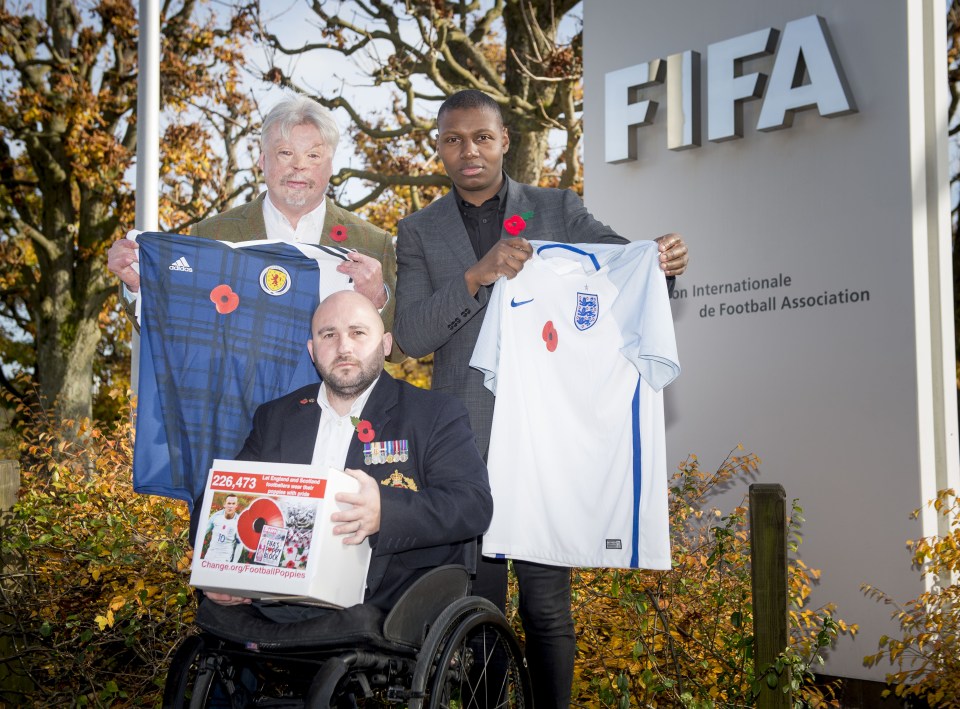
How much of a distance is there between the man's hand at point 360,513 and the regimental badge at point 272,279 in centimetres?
106

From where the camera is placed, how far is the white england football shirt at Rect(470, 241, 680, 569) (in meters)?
3.33

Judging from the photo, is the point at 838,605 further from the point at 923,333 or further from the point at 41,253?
the point at 41,253

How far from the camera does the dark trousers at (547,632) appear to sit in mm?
3205

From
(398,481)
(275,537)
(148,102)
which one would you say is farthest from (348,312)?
(148,102)

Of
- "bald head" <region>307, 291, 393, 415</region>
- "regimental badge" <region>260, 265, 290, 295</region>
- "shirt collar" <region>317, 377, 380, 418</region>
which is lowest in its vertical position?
"shirt collar" <region>317, 377, 380, 418</region>

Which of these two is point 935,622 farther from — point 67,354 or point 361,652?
point 67,354

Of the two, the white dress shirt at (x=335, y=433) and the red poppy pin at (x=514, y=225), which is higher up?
the red poppy pin at (x=514, y=225)

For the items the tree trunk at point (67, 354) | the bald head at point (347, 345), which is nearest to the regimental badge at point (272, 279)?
the bald head at point (347, 345)

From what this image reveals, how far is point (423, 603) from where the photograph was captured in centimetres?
265

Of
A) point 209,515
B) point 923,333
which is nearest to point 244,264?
point 209,515

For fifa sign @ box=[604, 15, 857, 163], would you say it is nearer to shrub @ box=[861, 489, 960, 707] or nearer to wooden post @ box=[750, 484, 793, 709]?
shrub @ box=[861, 489, 960, 707]

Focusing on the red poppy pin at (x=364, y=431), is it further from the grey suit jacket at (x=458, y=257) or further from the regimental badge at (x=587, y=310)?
the regimental badge at (x=587, y=310)

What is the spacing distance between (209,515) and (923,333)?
160 inches

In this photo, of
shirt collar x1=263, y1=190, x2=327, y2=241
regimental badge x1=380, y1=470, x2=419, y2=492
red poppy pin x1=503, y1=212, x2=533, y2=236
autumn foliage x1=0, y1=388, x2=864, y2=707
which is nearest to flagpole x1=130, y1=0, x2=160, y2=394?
autumn foliage x1=0, y1=388, x2=864, y2=707
